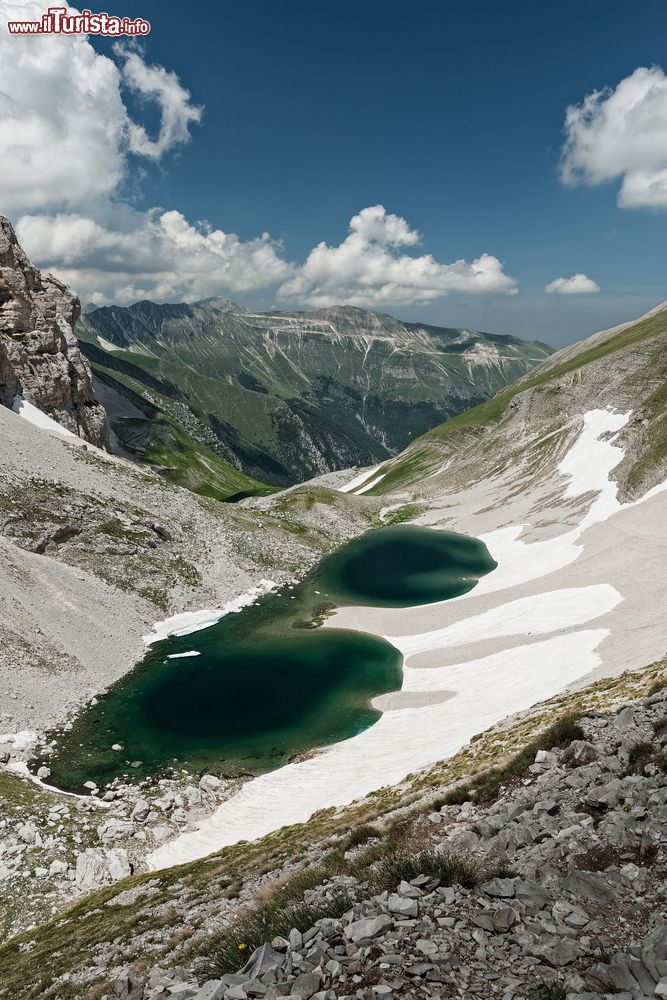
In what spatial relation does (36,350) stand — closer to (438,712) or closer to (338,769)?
(338,769)

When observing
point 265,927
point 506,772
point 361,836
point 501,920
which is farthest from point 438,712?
point 501,920

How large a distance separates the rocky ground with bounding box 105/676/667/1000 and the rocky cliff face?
4075 inches

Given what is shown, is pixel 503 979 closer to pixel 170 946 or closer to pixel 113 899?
pixel 170 946

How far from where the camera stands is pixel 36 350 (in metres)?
104

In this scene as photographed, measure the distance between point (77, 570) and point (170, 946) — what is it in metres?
59.5

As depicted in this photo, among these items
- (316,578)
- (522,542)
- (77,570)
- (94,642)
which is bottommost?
(522,542)

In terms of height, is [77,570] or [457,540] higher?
[77,570]

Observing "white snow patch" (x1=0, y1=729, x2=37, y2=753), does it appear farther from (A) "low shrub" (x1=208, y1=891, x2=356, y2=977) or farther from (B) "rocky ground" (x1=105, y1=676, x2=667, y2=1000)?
(A) "low shrub" (x1=208, y1=891, x2=356, y2=977)

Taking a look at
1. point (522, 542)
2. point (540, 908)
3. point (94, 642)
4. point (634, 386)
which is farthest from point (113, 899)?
point (634, 386)

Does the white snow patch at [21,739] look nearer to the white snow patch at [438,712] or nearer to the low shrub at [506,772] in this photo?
the white snow patch at [438,712]

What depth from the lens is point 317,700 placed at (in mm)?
51438

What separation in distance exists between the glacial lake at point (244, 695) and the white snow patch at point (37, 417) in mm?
51186

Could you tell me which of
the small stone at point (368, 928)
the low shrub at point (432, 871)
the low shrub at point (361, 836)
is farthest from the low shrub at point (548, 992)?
the low shrub at point (361, 836)

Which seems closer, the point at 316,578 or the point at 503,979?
the point at 503,979
